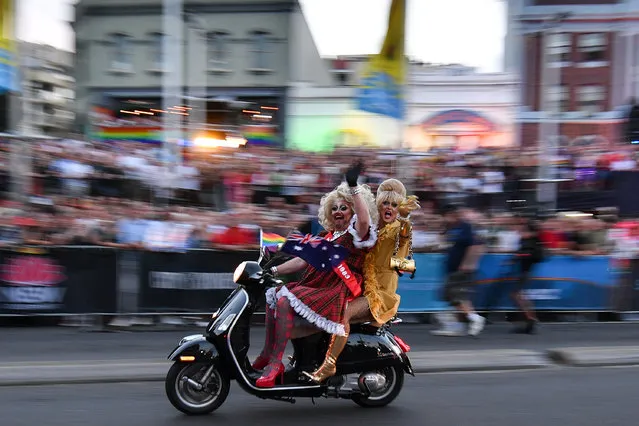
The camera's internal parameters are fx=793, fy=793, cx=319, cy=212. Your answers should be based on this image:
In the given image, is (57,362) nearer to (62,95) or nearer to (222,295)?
(222,295)

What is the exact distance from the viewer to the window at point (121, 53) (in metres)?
→ 30.9

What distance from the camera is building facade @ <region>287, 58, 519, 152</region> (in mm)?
27922

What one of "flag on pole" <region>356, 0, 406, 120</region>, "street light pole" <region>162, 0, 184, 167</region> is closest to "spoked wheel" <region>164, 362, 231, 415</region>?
"flag on pole" <region>356, 0, 406, 120</region>

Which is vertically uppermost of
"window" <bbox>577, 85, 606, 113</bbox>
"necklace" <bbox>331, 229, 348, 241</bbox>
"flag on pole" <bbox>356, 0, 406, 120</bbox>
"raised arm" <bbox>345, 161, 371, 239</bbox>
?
"window" <bbox>577, 85, 606, 113</bbox>

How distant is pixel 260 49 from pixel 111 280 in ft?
71.2

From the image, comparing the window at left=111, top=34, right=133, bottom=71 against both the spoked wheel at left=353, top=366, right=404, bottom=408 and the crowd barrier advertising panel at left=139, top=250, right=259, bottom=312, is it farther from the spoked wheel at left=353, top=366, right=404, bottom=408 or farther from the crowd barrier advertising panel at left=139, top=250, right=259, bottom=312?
the spoked wheel at left=353, top=366, right=404, bottom=408

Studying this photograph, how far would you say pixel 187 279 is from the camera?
1005 centimetres

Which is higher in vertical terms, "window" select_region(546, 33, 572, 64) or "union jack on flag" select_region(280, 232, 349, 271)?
"window" select_region(546, 33, 572, 64)

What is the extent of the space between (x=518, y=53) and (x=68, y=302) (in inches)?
1012

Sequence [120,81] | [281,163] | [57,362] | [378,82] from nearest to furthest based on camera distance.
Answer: [57,362] < [378,82] < [281,163] < [120,81]

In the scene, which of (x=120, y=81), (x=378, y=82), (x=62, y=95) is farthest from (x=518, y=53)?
(x=62, y=95)

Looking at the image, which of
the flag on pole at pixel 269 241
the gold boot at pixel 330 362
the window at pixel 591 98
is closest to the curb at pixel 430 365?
the flag on pole at pixel 269 241

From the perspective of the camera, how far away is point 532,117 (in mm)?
32406

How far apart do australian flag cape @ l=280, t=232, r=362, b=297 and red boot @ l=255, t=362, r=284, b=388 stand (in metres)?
0.76
